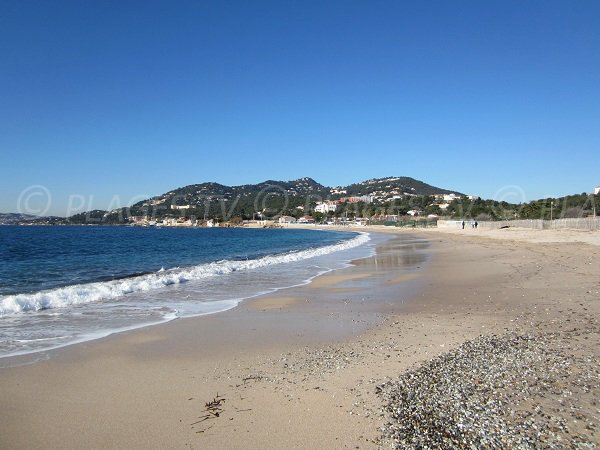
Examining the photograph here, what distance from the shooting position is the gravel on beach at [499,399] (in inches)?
142

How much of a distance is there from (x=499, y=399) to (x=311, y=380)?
2.13 meters

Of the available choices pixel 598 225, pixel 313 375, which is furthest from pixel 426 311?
pixel 598 225

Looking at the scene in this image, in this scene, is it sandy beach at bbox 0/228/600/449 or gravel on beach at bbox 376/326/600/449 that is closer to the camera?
gravel on beach at bbox 376/326/600/449

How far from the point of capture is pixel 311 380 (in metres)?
5.22

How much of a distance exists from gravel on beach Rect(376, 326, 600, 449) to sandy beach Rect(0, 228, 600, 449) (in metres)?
0.02

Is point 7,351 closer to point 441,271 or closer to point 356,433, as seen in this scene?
point 356,433

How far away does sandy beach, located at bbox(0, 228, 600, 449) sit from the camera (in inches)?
152

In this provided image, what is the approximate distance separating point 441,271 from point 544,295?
→ 7.67 meters

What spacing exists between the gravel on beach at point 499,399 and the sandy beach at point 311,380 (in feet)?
0.07

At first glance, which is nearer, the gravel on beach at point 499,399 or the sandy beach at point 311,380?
the gravel on beach at point 499,399

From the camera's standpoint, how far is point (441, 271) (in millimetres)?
18547

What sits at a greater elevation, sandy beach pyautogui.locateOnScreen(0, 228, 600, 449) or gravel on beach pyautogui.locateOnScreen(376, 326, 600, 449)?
gravel on beach pyautogui.locateOnScreen(376, 326, 600, 449)

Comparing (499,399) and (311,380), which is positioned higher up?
(499,399)

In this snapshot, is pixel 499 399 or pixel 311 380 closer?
pixel 499 399
